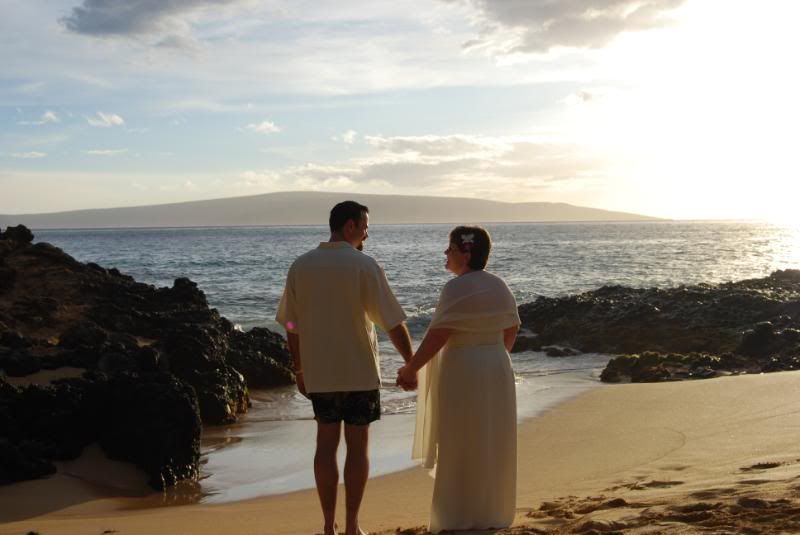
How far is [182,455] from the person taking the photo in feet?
27.5

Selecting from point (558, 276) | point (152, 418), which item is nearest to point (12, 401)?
point (152, 418)

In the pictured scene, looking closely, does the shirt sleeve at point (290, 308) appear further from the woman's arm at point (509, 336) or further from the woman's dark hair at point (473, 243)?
the woman's arm at point (509, 336)

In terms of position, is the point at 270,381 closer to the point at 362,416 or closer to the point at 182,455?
the point at 182,455

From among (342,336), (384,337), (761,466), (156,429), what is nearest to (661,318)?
(384,337)

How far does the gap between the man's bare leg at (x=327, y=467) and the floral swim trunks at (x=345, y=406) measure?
0.19 feet

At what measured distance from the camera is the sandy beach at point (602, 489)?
5078 mm

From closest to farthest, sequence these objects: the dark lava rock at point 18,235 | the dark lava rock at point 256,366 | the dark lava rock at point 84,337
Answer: the dark lava rock at point 84,337 < the dark lava rock at point 256,366 < the dark lava rock at point 18,235

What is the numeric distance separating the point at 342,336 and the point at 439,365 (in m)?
0.62

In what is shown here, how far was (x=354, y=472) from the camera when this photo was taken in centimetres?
532

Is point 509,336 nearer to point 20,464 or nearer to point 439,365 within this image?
point 439,365

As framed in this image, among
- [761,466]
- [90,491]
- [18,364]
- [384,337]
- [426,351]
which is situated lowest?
[384,337]

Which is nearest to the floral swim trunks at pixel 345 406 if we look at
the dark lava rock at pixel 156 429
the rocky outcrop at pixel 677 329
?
the dark lava rock at pixel 156 429

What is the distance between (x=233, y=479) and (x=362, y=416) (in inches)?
147

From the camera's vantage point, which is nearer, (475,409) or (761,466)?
(475,409)
